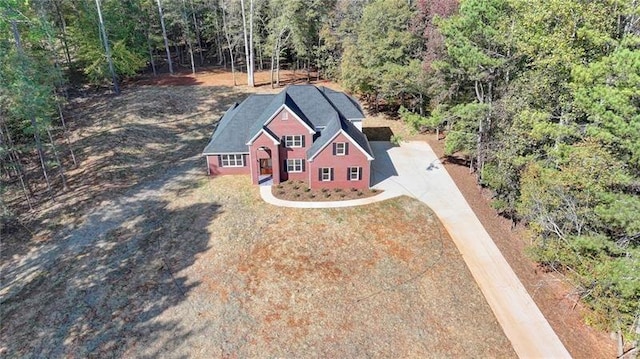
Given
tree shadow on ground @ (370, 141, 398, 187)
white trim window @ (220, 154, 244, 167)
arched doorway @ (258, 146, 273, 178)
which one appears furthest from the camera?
tree shadow on ground @ (370, 141, 398, 187)

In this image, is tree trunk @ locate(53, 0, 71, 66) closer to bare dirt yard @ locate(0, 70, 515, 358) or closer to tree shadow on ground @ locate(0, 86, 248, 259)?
tree shadow on ground @ locate(0, 86, 248, 259)

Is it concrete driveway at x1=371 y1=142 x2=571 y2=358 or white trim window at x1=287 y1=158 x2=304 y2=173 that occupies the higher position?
white trim window at x1=287 y1=158 x2=304 y2=173

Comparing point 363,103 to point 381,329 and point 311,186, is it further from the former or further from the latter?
point 381,329

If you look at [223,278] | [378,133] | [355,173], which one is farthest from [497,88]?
[223,278]

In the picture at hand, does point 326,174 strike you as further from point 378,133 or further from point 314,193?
point 378,133

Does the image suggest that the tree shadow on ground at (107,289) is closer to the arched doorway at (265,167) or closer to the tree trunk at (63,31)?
the arched doorway at (265,167)

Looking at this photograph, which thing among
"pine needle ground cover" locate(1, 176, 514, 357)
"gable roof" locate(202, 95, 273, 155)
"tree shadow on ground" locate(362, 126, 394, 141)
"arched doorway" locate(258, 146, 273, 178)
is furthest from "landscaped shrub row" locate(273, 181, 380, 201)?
"tree shadow on ground" locate(362, 126, 394, 141)

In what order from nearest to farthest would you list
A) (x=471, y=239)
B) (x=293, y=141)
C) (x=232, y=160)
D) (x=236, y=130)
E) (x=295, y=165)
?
(x=471, y=239), (x=293, y=141), (x=295, y=165), (x=232, y=160), (x=236, y=130)
